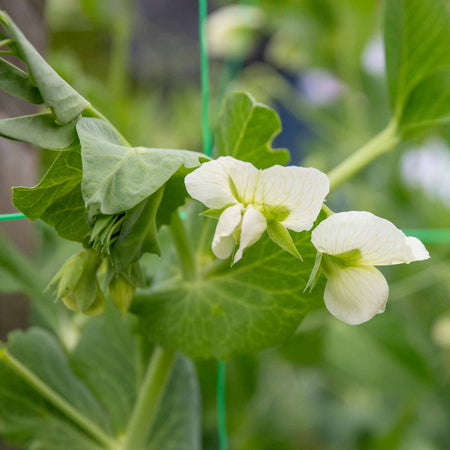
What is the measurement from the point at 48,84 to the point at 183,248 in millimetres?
124

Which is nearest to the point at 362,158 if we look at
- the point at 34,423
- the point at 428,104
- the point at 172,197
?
the point at 428,104

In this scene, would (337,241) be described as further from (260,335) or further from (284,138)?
(284,138)

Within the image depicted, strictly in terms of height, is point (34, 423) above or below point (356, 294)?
below

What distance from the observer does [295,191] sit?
0.23m

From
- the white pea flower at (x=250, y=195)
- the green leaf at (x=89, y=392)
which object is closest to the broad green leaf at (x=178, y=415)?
the green leaf at (x=89, y=392)

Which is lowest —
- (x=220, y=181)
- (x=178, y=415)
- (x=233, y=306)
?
(x=178, y=415)

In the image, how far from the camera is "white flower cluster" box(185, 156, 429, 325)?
0.75ft

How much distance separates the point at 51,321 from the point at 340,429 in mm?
506

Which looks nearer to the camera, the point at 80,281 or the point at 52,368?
the point at 80,281

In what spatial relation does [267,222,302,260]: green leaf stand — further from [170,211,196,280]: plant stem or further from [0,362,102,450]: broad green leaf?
[0,362,102,450]: broad green leaf

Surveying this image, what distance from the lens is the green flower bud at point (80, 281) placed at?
0.91 feet

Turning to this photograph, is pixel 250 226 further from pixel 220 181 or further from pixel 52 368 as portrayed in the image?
pixel 52 368

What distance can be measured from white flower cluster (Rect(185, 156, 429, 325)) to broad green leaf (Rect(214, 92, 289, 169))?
8cm

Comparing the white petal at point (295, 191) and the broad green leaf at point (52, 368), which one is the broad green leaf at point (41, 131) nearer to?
the white petal at point (295, 191)
